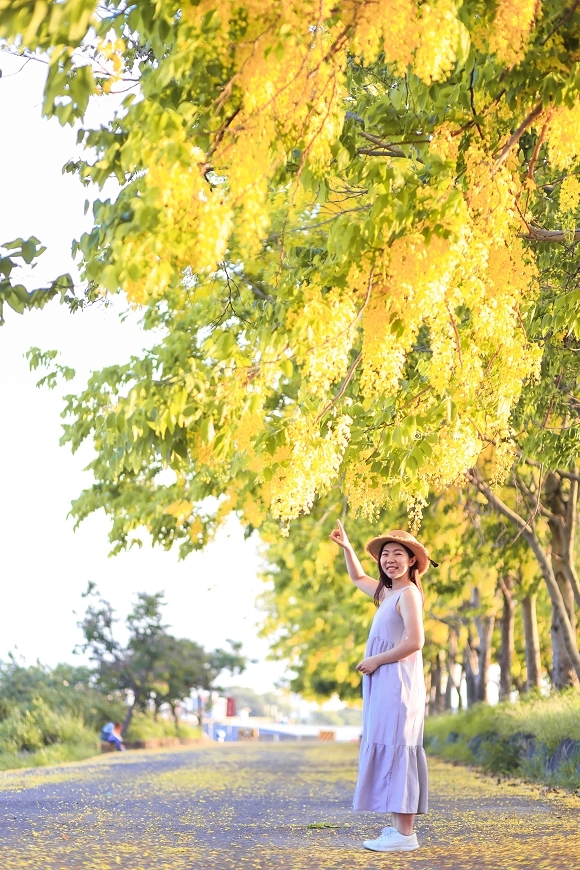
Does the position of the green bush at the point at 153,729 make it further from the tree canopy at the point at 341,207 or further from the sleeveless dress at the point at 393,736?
the sleeveless dress at the point at 393,736

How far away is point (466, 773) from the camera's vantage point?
51.4ft

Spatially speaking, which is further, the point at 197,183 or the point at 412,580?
the point at 412,580

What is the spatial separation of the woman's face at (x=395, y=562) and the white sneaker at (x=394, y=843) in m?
1.44

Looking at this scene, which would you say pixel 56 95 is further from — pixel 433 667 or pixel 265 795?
pixel 433 667

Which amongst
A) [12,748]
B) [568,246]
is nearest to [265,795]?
[568,246]

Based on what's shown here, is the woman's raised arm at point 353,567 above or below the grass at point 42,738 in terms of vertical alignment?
above

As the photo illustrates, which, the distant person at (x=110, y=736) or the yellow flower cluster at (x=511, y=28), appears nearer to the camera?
the yellow flower cluster at (x=511, y=28)

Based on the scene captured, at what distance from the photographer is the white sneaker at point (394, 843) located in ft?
20.6

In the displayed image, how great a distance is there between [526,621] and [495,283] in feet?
49.6

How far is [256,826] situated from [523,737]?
289 inches

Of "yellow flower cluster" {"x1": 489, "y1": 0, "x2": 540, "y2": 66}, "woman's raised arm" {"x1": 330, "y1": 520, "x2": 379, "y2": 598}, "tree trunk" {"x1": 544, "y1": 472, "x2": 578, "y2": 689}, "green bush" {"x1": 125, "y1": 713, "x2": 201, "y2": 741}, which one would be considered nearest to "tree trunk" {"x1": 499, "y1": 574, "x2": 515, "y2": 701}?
"tree trunk" {"x1": 544, "y1": 472, "x2": 578, "y2": 689}

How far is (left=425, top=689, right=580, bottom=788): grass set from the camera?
40.3 feet

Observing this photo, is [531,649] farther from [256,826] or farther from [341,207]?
[256,826]

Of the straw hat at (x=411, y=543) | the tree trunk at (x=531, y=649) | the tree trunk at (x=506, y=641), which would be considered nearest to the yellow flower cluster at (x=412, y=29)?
the straw hat at (x=411, y=543)
